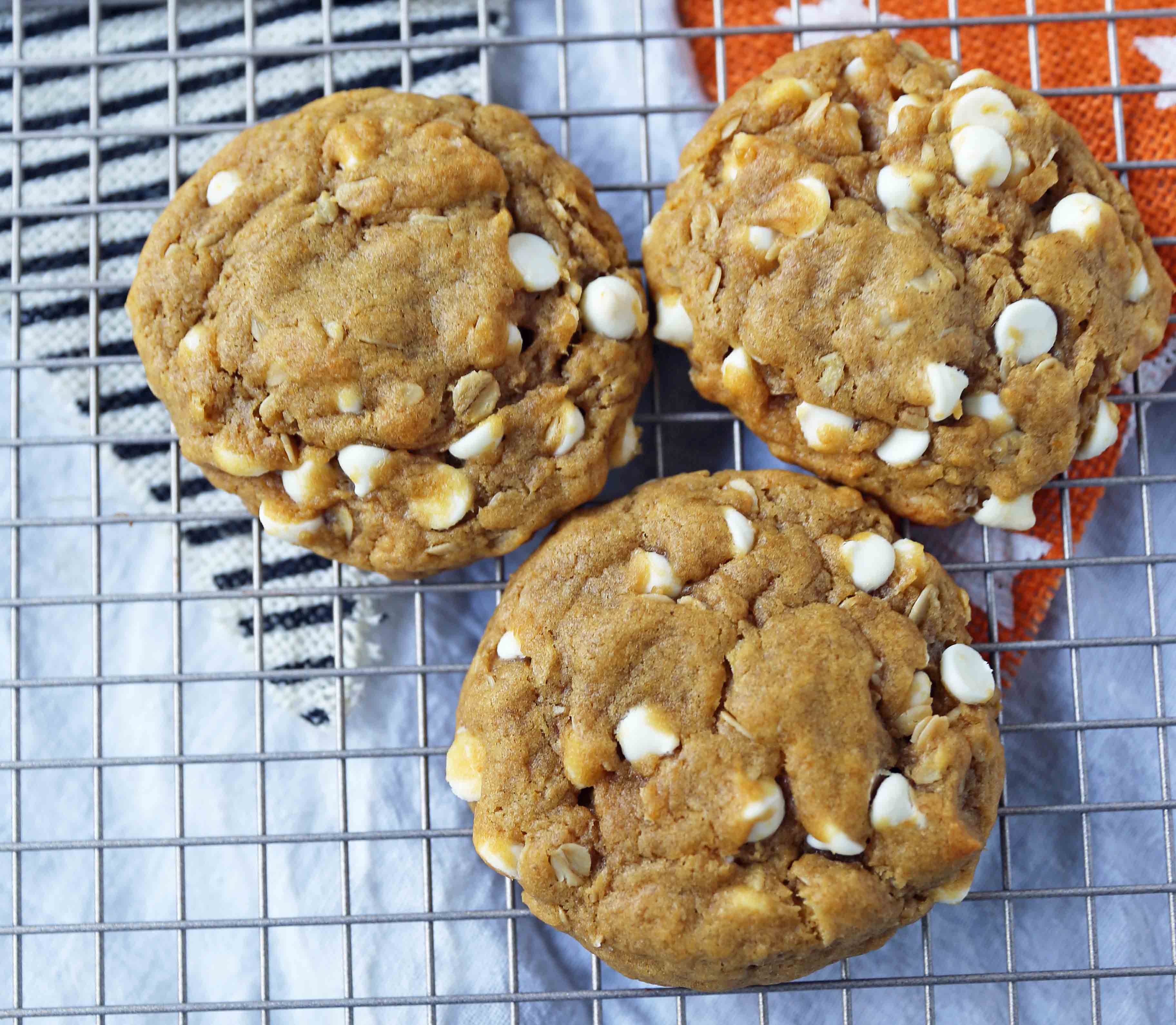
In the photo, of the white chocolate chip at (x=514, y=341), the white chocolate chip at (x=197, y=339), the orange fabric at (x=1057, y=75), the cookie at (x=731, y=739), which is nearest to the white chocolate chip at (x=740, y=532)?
the cookie at (x=731, y=739)

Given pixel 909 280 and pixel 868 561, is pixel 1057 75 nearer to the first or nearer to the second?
pixel 909 280

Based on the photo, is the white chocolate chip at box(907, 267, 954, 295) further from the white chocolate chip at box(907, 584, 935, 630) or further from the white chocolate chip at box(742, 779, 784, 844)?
the white chocolate chip at box(742, 779, 784, 844)

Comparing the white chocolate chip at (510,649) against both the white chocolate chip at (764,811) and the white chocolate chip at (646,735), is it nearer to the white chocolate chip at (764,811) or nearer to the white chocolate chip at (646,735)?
the white chocolate chip at (646,735)

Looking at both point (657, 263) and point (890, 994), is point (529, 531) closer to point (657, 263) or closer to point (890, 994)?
point (657, 263)

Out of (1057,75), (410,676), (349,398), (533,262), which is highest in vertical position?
(1057,75)

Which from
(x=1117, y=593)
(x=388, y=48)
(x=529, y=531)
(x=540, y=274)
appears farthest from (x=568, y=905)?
(x=388, y=48)

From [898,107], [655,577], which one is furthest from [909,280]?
[655,577]
